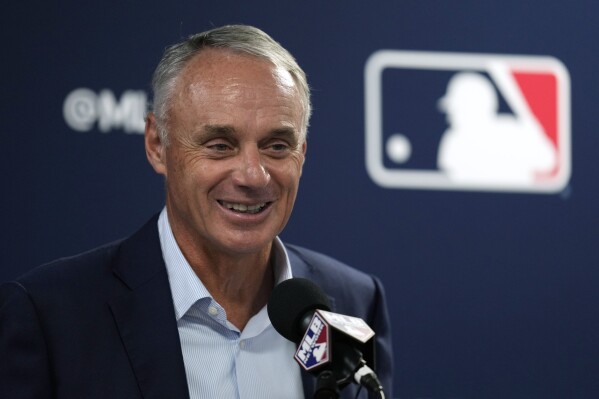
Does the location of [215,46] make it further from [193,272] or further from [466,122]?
[466,122]

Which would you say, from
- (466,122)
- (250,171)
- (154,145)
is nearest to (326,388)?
(250,171)

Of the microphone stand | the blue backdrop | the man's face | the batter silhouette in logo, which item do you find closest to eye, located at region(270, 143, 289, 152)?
the man's face

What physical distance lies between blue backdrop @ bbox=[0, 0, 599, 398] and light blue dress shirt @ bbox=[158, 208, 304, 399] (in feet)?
2.05

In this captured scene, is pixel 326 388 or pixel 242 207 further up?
pixel 242 207

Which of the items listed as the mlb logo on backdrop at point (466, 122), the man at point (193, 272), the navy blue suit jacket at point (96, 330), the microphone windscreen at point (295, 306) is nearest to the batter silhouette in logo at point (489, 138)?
the mlb logo on backdrop at point (466, 122)

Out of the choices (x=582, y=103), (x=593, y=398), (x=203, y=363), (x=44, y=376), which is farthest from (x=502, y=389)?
(x=44, y=376)

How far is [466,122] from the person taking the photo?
268cm

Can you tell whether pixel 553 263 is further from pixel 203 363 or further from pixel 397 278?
pixel 203 363

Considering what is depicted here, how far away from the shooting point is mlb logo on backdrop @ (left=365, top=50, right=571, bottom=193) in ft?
8.64

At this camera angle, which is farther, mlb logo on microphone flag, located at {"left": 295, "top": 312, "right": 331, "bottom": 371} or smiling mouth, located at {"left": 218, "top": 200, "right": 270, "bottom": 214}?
smiling mouth, located at {"left": 218, "top": 200, "right": 270, "bottom": 214}

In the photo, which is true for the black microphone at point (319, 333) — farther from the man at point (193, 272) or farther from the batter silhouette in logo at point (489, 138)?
the batter silhouette in logo at point (489, 138)

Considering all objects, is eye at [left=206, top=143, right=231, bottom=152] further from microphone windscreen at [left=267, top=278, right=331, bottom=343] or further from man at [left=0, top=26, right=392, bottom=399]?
microphone windscreen at [left=267, top=278, right=331, bottom=343]

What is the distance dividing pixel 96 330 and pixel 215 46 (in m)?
0.53

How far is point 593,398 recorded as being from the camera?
273 cm
